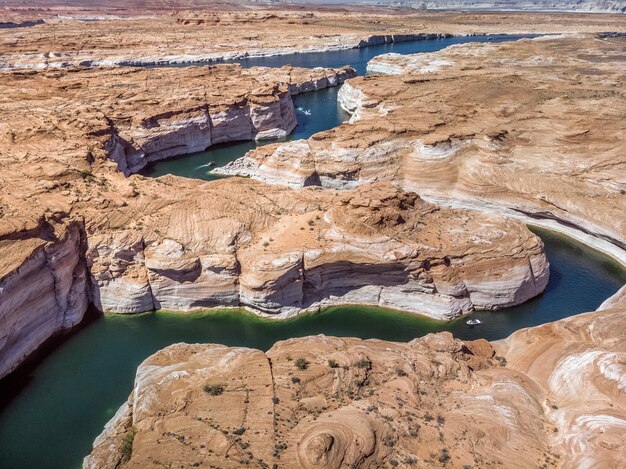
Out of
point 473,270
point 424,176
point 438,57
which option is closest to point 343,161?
point 424,176

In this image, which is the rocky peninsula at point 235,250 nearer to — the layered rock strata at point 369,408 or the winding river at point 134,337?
the winding river at point 134,337

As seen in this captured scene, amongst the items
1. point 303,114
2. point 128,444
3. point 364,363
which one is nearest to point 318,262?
point 364,363

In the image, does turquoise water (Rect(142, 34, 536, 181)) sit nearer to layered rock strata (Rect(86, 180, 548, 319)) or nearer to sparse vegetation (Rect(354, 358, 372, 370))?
layered rock strata (Rect(86, 180, 548, 319))

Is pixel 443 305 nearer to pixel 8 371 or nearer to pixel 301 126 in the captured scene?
pixel 8 371

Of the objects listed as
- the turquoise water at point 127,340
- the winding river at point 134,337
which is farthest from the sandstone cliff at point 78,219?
the turquoise water at point 127,340

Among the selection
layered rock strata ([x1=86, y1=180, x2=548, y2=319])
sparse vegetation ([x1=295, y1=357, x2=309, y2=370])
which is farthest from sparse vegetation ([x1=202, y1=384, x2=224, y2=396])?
layered rock strata ([x1=86, y1=180, x2=548, y2=319])

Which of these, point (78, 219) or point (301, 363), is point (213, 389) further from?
point (78, 219)
